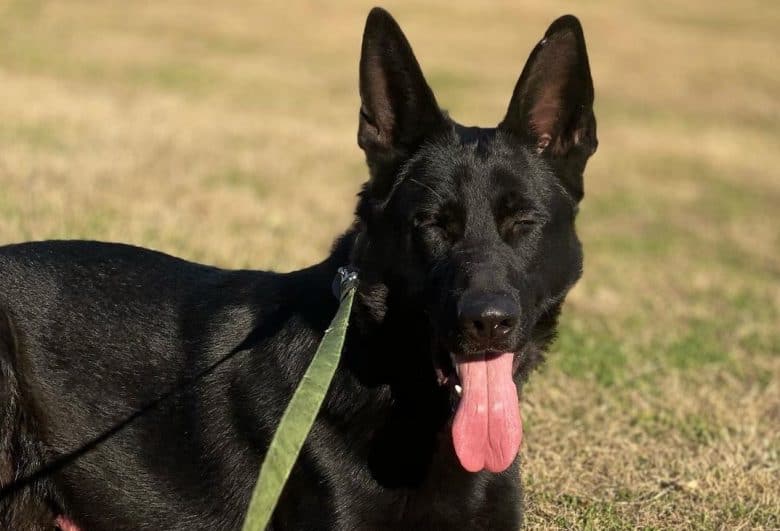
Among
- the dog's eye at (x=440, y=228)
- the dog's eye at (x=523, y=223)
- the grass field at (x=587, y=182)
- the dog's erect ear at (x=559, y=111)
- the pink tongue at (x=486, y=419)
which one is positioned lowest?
the grass field at (x=587, y=182)

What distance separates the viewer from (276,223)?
1206 centimetres

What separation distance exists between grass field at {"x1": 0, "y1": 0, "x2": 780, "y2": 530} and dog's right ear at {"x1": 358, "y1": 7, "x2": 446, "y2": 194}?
69.3 inches

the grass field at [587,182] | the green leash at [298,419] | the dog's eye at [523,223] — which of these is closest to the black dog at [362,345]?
the dog's eye at [523,223]

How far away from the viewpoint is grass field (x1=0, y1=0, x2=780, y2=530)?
5938 millimetres

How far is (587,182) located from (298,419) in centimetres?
1746

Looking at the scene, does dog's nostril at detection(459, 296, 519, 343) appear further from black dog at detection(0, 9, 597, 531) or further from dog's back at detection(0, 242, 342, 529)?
dog's back at detection(0, 242, 342, 529)

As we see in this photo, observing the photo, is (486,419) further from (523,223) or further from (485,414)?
(523,223)

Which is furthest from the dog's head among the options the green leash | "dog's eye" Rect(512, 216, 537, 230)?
the green leash

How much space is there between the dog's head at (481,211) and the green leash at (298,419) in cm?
29

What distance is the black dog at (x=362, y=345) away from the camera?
12.6 feet

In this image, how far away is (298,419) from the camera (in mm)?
3428

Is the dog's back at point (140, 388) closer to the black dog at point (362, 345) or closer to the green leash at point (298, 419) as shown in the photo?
the black dog at point (362, 345)

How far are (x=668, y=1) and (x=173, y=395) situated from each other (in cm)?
4648

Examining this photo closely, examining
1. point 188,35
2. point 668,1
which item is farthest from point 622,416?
point 668,1
